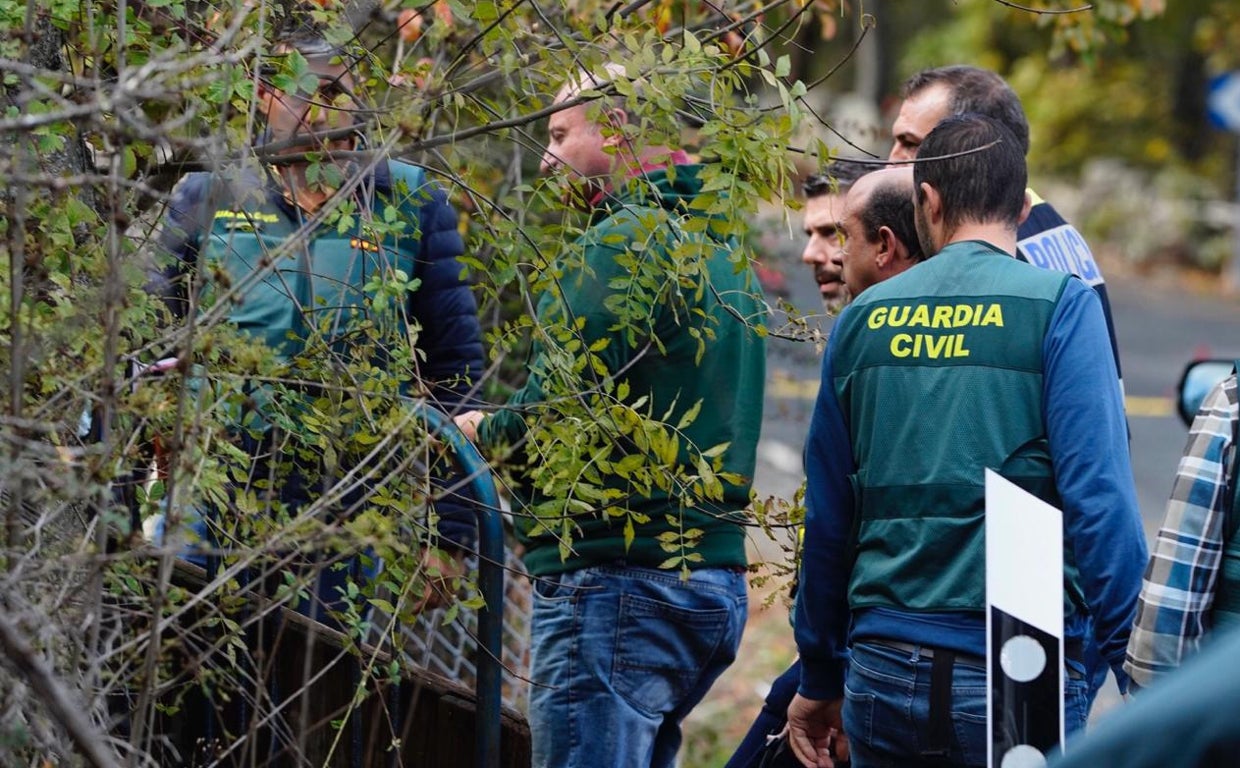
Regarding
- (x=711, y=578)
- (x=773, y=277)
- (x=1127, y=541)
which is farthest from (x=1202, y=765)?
(x=773, y=277)

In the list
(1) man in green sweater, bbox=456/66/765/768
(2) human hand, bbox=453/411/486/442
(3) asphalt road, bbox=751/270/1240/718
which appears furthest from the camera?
(3) asphalt road, bbox=751/270/1240/718

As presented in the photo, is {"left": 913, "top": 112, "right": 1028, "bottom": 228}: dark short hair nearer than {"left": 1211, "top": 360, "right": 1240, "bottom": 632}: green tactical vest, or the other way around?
{"left": 1211, "top": 360, "right": 1240, "bottom": 632}: green tactical vest

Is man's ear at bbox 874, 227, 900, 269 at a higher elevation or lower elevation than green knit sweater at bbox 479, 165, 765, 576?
higher

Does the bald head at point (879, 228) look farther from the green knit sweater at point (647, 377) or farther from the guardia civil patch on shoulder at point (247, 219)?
the guardia civil patch on shoulder at point (247, 219)

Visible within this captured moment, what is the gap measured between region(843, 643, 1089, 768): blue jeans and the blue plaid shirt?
0.17m

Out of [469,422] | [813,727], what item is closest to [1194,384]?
[813,727]

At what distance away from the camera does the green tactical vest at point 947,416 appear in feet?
9.42

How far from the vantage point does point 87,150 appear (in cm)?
290

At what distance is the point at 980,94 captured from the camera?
4062mm

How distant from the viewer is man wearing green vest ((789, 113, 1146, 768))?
9.22 feet

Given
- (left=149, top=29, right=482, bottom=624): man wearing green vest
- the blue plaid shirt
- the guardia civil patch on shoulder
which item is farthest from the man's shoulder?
the guardia civil patch on shoulder

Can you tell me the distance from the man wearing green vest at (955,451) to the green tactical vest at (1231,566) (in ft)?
0.47

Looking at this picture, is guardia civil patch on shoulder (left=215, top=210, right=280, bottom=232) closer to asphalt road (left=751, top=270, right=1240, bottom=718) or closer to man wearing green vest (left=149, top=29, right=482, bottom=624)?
man wearing green vest (left=149, top=29, right=482, bottom=624)

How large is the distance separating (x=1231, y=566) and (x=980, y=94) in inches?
64.2
